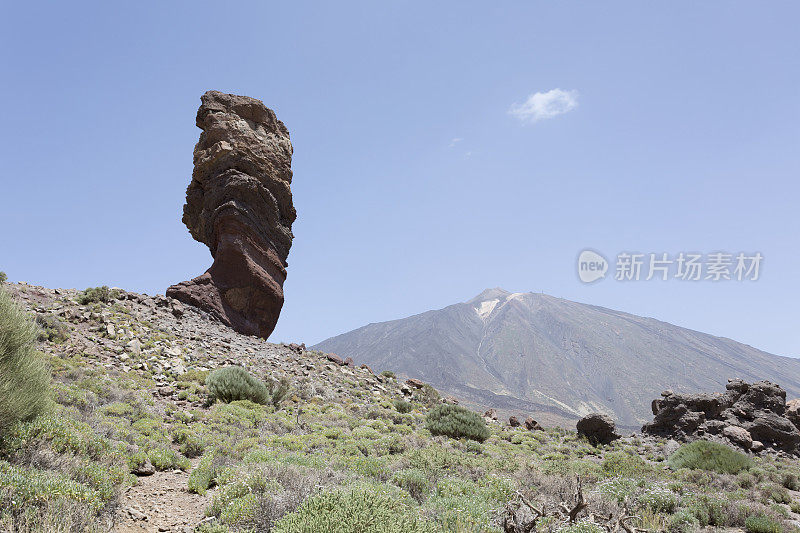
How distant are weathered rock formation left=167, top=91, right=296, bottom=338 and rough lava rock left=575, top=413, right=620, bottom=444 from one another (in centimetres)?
1761

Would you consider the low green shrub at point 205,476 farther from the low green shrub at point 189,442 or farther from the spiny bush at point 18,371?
the spiny bush at point 18,371

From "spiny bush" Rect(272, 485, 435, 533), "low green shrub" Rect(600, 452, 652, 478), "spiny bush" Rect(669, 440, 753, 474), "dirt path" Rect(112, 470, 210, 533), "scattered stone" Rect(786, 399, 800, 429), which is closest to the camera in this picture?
"spiny bush" Rect(272, 485, 435, 533)

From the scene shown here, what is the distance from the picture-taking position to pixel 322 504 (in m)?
4.71

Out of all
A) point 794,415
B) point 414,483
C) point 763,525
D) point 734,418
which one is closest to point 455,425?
point 414,483

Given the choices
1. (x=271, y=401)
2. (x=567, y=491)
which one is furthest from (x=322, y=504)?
Answer: (x=271, y=401)

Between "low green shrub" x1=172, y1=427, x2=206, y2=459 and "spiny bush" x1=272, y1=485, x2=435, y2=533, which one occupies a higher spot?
"spiny bush" x1=272, y1=485, x2=435, y2=533

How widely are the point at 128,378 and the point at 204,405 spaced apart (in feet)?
8.58

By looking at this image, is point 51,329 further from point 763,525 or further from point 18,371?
point 763,525

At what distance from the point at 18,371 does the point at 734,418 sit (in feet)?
81.1

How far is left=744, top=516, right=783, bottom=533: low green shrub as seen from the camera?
7.05 meters

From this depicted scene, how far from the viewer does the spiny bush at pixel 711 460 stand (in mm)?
12430

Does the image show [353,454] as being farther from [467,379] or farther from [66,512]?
[467,379]

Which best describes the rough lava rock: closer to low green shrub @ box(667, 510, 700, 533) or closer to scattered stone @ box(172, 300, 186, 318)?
low green shrub @ box(667, 510, 700, 533)

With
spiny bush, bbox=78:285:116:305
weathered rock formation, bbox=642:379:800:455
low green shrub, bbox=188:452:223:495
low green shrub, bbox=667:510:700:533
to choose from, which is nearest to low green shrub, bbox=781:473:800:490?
weathered rock formation, bbox=642:379:800:455
